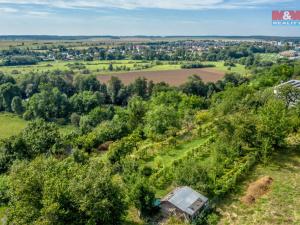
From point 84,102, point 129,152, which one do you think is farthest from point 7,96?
point 129,152

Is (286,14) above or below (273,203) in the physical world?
above

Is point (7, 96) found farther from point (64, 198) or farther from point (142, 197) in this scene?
point (64, 198)

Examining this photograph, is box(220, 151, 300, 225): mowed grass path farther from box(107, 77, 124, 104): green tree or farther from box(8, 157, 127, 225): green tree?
box(107, 77, 124, 104): green tree

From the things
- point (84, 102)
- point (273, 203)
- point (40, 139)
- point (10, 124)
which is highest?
point (40, 139)

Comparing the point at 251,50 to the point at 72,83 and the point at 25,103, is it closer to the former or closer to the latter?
the point at 72,83

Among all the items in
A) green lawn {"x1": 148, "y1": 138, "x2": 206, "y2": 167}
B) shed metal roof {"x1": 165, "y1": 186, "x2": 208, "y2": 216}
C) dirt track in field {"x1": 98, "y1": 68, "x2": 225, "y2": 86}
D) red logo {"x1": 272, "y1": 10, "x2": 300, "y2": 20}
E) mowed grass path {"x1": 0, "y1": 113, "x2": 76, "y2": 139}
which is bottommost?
mowed grass path {"x1": 0, "y1": 113, "x2": 76, "y2": 139}

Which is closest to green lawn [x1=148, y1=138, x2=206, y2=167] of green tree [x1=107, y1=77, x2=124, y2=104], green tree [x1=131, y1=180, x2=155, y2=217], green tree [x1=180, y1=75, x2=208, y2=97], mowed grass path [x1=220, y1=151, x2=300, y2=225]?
mowed grass path [x1=220, y1=151, x2=300, y2=225]
